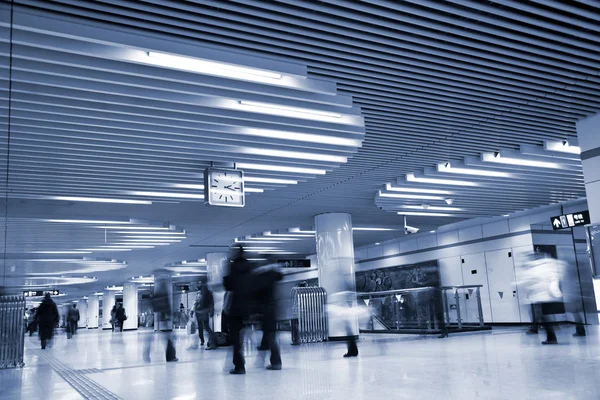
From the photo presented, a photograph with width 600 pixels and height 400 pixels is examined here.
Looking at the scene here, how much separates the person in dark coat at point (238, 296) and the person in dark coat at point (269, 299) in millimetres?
134

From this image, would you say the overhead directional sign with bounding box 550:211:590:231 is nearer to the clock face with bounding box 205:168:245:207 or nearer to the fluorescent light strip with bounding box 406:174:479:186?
the fluorescent light strip with bounding box 406:174:479:186

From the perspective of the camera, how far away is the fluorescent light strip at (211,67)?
601 centimetres

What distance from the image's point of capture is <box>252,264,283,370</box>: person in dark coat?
289 inches

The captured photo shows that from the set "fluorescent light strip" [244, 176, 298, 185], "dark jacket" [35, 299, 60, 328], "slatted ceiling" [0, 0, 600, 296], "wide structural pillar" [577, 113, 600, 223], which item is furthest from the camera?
"dark jacket" [35, 299, 60, 328]

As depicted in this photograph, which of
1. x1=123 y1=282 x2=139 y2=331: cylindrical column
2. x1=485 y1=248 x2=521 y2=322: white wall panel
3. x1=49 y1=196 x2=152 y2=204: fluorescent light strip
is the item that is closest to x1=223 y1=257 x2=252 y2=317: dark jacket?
x1=49 y1=196 x2=152 y2=204: fluorescent light strip

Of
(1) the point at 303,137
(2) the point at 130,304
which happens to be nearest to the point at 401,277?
(1) the point at 303,137

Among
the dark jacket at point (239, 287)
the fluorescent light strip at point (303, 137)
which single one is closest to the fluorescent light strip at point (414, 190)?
the fluorescent light strip at point (303, 137)

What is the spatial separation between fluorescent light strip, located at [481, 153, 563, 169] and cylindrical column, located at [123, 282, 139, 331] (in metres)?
37.8

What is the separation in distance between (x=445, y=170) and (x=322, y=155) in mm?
3296

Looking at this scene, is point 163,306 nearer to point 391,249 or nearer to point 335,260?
point 335,260

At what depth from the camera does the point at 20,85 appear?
6.29 meters

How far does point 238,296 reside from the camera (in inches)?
286

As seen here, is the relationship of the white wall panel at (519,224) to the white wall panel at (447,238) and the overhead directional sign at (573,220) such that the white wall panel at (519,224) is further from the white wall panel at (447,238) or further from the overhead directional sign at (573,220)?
the overhead directional sign at (573,220)

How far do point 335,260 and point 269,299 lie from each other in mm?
8099
